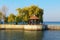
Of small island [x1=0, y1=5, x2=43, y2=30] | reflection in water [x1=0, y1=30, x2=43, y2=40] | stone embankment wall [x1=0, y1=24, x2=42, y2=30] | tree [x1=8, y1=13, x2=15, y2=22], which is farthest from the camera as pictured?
tree [x1=8, y1=13, x2=15, y2=22]

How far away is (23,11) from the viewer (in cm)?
6556

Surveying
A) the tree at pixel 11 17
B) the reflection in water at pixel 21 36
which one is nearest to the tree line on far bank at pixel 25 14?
the tree at pixel 11 17

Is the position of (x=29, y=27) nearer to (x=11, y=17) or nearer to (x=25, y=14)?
(x=25, y=14)

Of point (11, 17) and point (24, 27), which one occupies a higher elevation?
point (11, 17)

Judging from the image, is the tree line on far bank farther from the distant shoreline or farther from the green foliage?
the distant shoreline

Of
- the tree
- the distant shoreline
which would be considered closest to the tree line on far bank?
the tree

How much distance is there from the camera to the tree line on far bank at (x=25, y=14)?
→ 6412cm

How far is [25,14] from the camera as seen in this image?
2579 inches

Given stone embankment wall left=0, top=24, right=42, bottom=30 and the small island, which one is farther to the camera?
the small island

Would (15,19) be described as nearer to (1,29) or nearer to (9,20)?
(9,20)

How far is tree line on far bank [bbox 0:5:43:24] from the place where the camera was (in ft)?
210

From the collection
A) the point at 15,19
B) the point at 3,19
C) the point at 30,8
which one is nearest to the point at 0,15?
the point at 3,19

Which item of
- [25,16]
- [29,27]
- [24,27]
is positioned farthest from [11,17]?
[29,27]

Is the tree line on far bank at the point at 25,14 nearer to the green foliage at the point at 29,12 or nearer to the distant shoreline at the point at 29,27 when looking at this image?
the green foliage at the point at 29,12
